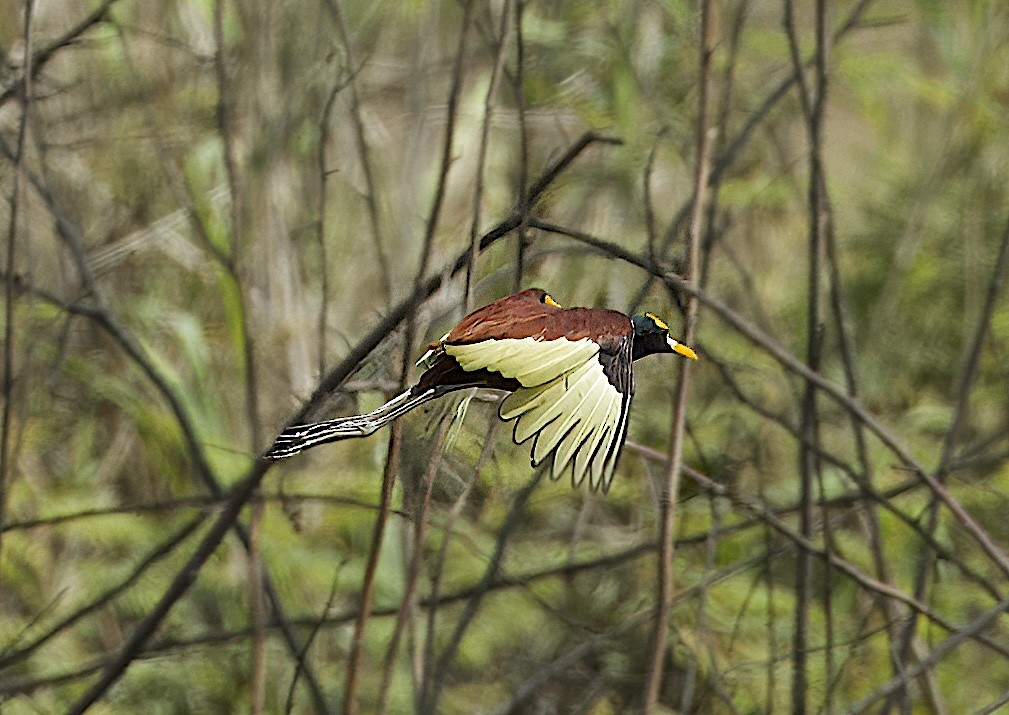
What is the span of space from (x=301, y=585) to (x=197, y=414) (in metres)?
0.38

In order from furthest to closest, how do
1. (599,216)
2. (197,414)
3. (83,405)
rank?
1. (83,405)
2. (599,216)
3. (197,414)

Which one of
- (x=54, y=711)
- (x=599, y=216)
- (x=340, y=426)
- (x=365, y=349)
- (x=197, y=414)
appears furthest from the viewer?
(x=599, y=216)

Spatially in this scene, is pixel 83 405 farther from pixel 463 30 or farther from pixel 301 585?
pixel 463 30

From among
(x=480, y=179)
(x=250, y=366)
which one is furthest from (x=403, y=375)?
(x=250, y=366)

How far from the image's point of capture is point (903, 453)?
843mm

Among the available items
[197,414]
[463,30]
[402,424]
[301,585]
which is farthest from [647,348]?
[301,585]

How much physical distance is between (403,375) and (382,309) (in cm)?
64

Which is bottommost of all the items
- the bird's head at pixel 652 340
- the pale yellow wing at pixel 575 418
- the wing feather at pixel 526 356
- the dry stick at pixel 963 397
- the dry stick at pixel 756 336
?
the pale yellow wing at pixel 575 418

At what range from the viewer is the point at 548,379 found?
1.73 ft

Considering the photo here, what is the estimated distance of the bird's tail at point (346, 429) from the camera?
1.75 feet

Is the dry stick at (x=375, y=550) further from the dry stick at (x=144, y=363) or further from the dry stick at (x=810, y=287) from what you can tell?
the dry stick at (x=810, y=287)

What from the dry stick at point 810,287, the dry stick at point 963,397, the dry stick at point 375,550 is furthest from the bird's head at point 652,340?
the dry stick at point 963,397

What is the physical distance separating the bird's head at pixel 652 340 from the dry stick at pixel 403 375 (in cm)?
10

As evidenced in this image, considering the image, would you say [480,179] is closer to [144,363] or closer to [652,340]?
[652,340]
